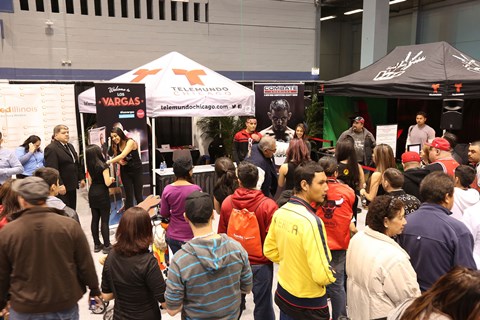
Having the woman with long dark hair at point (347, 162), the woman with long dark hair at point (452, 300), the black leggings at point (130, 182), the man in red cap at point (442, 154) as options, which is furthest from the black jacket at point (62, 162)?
the woman with long dark hair at point (452, 300)

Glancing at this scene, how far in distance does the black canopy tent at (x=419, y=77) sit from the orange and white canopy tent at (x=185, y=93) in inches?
83.9

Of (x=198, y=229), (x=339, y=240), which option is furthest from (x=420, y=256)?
(x=198, y=229)

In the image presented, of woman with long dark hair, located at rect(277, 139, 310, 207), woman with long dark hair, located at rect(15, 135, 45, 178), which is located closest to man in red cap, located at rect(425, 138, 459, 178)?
woman with long dark hair, located at rect(277, 139, 310, 207)

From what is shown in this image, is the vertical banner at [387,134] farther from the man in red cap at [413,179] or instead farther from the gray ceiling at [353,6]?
the gray ceiling at [353,6]

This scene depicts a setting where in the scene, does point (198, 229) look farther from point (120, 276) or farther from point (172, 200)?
point (172, 200)

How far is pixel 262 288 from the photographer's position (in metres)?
2.68

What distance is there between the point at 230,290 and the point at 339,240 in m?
1.13

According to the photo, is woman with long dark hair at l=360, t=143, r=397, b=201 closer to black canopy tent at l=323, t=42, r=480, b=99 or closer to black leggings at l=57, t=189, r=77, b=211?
black canopy tent at l=323, t=42, r=480, b=99

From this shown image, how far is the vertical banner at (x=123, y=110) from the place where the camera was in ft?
16.2

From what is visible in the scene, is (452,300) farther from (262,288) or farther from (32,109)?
(32,109)

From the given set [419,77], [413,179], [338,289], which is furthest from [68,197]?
[419,77]

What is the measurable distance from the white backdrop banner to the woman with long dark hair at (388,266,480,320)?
7.12 meters

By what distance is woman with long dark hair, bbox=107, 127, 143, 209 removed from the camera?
483 cm

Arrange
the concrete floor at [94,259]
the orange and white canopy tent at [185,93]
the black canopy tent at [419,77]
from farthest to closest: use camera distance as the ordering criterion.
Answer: the black canopy tent at [419,77]
the orange and white canopy tent at [185,93]
the concrete floor at [94,259]
